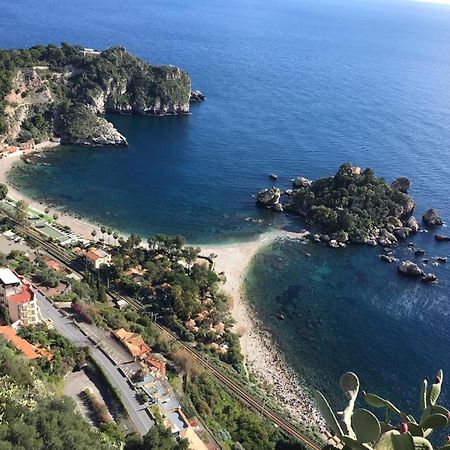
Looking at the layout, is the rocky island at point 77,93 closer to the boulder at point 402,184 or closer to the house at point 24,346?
the boulder at point 402,184

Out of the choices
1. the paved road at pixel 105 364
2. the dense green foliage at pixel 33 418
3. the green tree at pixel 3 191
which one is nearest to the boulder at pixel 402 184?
the green tree at pixel 3 191

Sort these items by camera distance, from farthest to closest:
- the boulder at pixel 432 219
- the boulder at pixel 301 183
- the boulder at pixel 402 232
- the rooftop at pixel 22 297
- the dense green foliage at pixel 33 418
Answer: the boulder at pixel 301 183
the boulder at pixel 432 219
the boulder at pixel 402 232
the rooftop at pixel 22 297
the dense green foliage at pixel 33 418

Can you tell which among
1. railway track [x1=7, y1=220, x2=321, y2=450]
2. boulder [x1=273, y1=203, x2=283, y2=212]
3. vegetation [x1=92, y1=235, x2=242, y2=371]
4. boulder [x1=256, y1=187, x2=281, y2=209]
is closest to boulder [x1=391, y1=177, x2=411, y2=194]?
boulder [x1=273, y1=203, x2=283, y2=212]

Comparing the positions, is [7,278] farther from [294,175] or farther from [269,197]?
[294,175]

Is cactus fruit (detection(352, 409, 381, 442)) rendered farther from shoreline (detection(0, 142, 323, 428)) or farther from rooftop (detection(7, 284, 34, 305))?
shoreline (detection(0, 142, 323, 428))

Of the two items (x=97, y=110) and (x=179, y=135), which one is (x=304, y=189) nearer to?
(x=179, y=135)

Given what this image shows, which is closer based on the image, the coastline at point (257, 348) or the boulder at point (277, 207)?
the coastline at point (257, 348)

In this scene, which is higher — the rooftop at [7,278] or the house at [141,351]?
the rooftop at [7,278]
